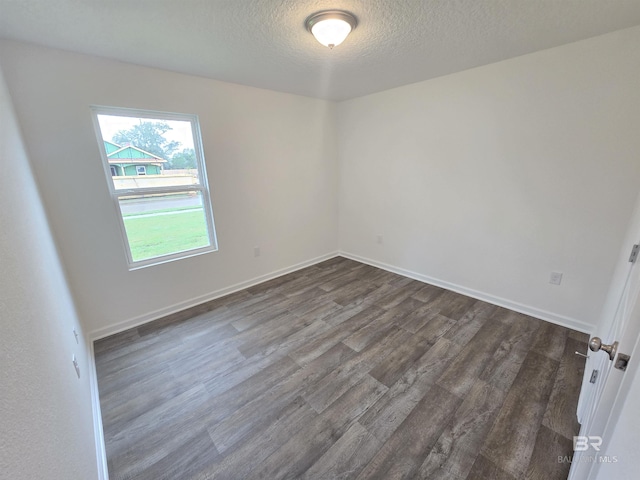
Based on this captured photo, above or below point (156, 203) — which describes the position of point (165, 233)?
below

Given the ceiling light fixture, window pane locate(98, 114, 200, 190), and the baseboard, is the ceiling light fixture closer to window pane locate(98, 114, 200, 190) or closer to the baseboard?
window pane locate(98, 114, 200, 190)

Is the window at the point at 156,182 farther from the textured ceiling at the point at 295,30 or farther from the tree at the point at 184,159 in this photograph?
the textured ceiling at the point at 295,30

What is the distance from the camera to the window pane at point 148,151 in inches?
90.4

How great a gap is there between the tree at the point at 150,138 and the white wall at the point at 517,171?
2.34 metres

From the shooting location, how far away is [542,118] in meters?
2.24

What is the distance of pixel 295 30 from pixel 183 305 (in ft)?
8.92

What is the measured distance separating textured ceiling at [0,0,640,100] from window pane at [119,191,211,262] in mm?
1164

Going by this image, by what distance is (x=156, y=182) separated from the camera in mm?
2559

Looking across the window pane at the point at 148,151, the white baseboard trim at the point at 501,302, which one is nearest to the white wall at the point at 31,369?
the window pane at the point at 148,151

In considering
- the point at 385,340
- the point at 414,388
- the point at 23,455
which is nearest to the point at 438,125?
the point at 385,340

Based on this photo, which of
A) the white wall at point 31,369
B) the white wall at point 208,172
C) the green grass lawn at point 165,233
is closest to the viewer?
the white wall at point 31,369

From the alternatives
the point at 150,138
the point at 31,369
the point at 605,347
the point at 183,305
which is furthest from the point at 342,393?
the point at 150,138

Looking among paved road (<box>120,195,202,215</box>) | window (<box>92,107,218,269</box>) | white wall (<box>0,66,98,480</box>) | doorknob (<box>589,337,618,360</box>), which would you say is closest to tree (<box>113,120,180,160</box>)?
window (<box>92,107,218,269</box>)

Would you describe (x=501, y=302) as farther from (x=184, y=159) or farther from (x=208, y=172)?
(x=184, y=159)
